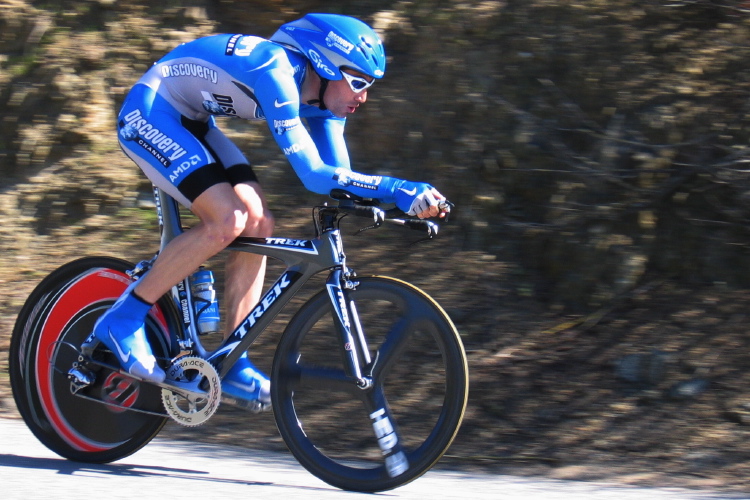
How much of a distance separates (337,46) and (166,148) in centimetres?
85

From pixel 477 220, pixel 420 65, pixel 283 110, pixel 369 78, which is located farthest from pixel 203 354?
pixel 420 65

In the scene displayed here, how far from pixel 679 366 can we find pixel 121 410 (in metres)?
2.92

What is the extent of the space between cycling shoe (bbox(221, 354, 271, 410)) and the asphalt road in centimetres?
34

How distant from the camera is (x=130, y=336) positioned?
3982 mm

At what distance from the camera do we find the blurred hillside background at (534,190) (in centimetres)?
478

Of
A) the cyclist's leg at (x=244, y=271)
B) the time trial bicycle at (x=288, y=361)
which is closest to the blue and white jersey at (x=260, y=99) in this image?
the time trial bicycle at (x=288, y=361)

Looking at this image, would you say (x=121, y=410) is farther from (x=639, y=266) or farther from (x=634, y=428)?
(x=639, y=266)

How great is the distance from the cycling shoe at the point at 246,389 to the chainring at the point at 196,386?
0.09 m

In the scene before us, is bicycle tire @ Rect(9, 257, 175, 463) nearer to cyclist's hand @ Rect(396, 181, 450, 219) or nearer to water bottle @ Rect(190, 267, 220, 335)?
water bottle @ Rect(190, 267, 220, 335)

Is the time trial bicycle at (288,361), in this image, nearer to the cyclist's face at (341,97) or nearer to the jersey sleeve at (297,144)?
the jersey sleeve at (297,144)

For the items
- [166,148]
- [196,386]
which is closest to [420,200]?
[166,148]

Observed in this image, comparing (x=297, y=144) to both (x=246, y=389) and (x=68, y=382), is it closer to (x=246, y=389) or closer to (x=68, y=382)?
(x=246, y=389)

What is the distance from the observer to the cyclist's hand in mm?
3461

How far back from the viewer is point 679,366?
195 inches
